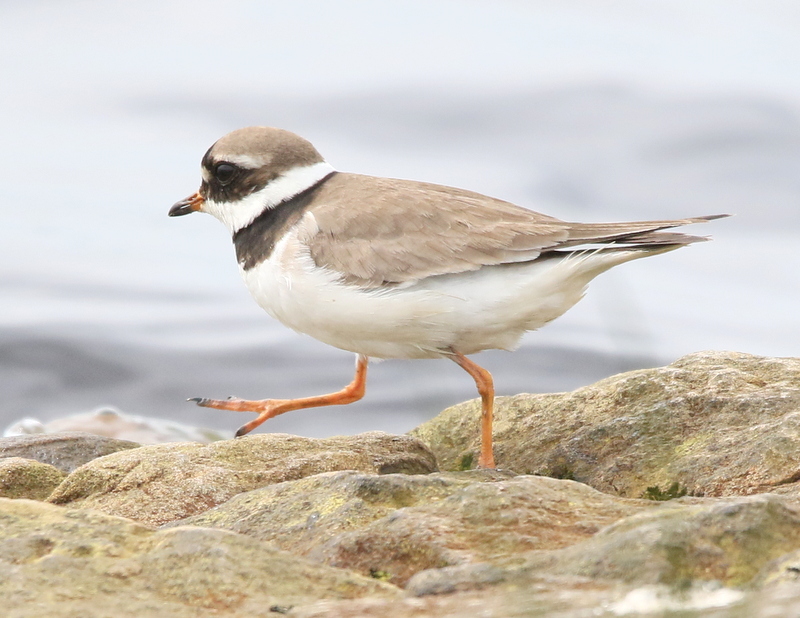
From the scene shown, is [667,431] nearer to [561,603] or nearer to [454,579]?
[454,579]

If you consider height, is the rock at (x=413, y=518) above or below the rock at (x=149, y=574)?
below

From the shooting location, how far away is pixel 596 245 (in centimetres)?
548

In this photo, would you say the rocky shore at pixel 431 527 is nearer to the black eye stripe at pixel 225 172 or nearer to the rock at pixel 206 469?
the rock at pixel 206 469

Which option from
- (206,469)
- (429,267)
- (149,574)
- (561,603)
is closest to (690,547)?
(561,603)

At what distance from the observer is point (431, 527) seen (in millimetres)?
3123

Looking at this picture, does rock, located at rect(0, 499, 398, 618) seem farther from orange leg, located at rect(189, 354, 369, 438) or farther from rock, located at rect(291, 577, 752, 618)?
orange leg, located at rect(189, 354, 369, 438)

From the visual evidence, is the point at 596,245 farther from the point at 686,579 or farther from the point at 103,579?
the point at 103,579

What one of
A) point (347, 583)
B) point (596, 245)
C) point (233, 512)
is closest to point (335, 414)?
point (596, 245)

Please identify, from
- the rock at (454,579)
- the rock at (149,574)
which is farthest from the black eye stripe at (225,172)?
the rock at (454,579)

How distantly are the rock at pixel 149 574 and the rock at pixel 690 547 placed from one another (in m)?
0.57

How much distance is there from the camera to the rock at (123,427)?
10.8m

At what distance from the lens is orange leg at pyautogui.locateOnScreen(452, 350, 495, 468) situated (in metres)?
5.41

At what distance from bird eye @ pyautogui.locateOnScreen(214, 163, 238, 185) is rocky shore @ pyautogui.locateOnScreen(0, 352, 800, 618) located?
79.4 inches

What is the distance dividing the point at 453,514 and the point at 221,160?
12.8ft
